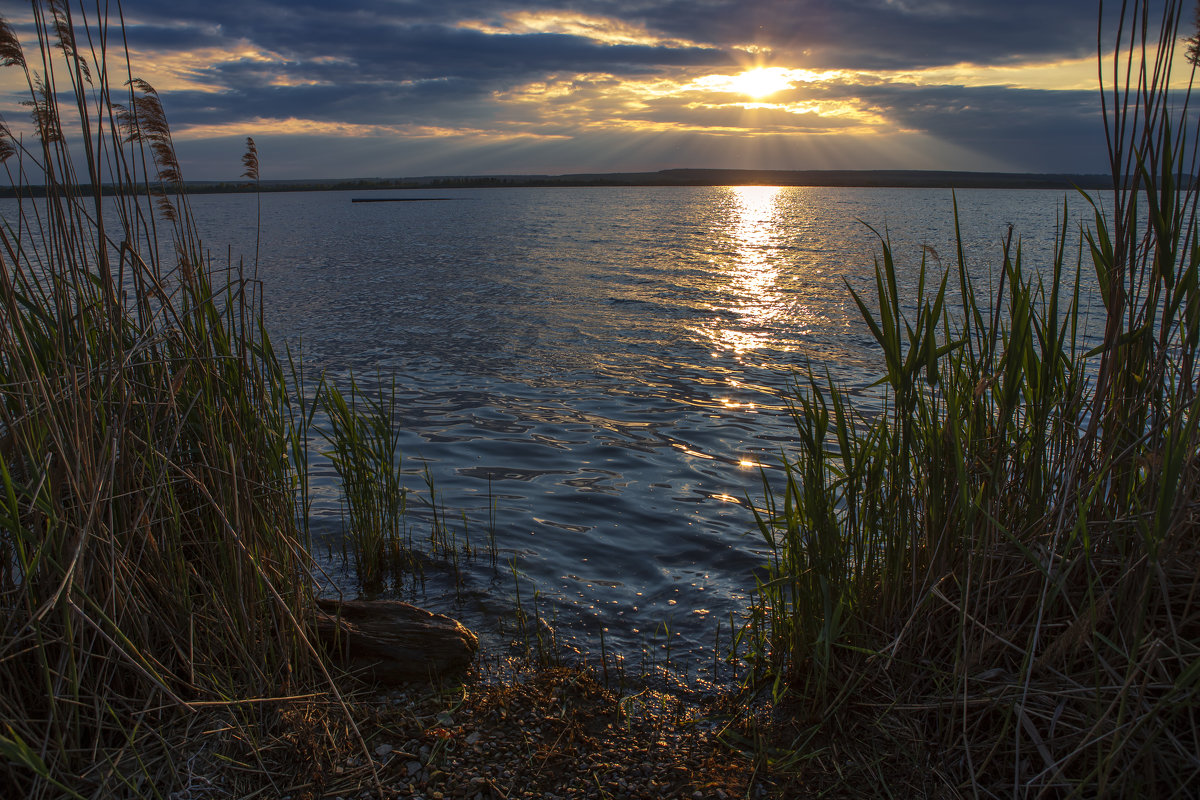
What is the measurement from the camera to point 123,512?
3.07 meters

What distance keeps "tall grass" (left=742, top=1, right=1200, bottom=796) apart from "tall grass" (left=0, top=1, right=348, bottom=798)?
252 cm

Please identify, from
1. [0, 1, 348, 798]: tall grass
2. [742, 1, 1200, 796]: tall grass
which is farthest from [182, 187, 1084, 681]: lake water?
[0, 1, 348, 798]: tall grass

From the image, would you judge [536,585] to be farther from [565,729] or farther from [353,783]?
[353,783]

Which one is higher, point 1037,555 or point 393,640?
point 1037,555

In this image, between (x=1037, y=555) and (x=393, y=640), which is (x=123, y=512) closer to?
(x=393, y=640)

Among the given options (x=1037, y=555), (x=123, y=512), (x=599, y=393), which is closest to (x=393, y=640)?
(x=123, y=512)

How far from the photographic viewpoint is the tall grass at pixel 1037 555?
2559 mm

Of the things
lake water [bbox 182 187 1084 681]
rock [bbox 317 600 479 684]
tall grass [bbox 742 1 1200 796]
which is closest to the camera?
tall grass [bbox 742 1 1200 796]

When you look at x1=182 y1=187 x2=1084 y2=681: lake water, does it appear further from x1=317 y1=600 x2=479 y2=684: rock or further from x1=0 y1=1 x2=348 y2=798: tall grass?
x1=0 y1=1 x2=348 y2=798: tall grass

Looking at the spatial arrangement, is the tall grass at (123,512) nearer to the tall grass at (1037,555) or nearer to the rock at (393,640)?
the rock at (393,640)

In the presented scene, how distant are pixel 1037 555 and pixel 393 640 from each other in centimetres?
324

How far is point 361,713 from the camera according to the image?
3541mm

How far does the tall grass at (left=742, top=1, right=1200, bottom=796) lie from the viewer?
256 cm

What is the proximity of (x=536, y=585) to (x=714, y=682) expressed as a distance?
6.11 ft
